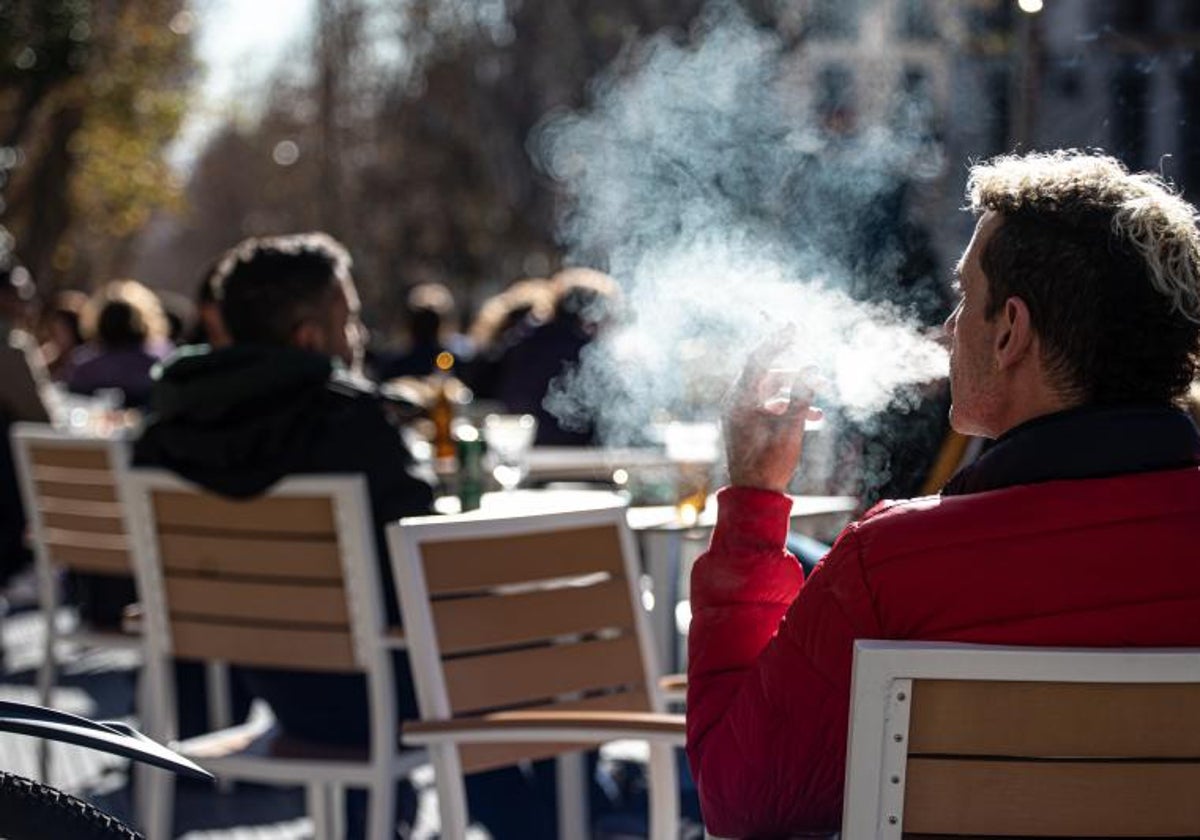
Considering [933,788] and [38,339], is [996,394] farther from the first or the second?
[38,339]

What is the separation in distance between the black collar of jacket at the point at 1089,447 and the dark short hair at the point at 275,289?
8.57ft

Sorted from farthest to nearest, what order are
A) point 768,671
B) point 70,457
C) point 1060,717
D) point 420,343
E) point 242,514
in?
point 420,343, point 70,457, point 242,514, point 768,671, point 1060,717

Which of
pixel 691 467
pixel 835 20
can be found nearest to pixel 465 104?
pixel 835 20

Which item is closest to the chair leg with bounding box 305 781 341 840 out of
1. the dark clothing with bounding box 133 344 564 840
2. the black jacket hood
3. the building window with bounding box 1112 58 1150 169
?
the dark clothing with bounding box 133 344 564 840

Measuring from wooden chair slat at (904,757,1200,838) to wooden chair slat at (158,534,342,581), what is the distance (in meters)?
2.10

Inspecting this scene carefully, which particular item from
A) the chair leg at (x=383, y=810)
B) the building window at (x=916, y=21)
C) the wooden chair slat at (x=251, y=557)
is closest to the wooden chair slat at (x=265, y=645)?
the wooden chair slat at (x=251, y=557)

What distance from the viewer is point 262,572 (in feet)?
12.8

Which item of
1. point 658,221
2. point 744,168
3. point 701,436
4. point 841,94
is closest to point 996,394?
point 658,221

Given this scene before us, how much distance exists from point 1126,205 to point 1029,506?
1.06ft

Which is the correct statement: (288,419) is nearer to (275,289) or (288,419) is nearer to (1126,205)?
(275,289)

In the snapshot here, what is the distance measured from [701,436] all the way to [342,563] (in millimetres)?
1111

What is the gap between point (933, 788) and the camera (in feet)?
6.24

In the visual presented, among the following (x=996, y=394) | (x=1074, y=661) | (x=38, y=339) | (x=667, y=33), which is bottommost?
(x=38, y=339)

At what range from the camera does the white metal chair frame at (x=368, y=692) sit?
12.3ft
